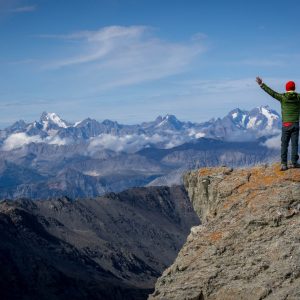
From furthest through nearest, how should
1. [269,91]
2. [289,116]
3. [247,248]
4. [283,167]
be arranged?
[289,116] → [269,91] → [283,167] → [247,248]

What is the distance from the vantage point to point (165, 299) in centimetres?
1936

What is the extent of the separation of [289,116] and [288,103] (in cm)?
66

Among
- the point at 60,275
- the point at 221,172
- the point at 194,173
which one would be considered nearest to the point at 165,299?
the point at 221,172

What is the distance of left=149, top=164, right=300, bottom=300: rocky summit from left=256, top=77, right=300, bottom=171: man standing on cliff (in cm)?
77

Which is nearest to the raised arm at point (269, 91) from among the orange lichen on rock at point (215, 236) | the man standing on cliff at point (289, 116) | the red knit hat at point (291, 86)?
the man standing on cliff at point (289, 116)

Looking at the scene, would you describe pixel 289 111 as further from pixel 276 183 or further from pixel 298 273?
pixel 298 273

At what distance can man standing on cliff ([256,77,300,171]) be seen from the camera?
22688 mm

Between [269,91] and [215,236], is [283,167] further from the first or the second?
[215,236]

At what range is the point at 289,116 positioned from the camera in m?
23.3

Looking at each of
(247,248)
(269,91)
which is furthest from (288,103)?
(247,248)

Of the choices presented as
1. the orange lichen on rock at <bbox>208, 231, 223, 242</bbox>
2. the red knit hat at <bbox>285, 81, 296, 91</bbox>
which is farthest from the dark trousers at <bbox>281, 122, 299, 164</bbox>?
the orange lichen on rock at <bbox>208, 231, 223, 242</bbox>

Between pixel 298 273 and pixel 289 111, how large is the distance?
7806 millimetres

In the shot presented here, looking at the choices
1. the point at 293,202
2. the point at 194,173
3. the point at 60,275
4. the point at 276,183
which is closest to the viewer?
the point at 293,202

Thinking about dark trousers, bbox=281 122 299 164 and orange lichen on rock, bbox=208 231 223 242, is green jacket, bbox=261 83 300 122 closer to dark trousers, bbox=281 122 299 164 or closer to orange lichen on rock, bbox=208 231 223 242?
dark trousers, bbox=281 122 299 164
